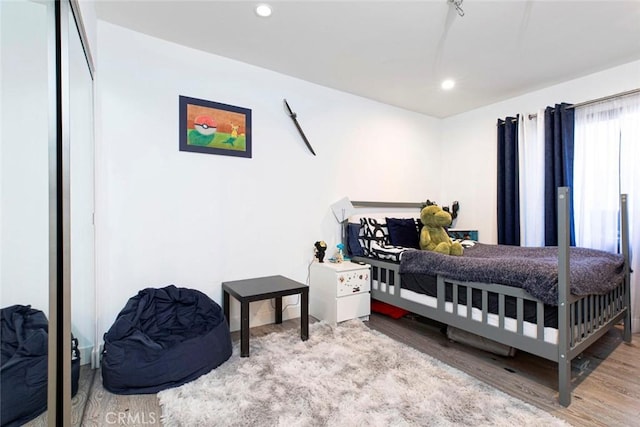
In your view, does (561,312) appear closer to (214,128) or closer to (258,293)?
(258,293)

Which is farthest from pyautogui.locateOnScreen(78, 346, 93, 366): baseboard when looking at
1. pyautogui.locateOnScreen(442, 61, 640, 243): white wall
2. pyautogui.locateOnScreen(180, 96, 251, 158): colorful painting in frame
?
pyautogui.locateOnScreen(442, 61, 640, 243): white wall

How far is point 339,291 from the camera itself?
110 inches

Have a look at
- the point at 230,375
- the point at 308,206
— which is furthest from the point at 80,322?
the point at 308,206

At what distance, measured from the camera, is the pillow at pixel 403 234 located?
312 centimetres

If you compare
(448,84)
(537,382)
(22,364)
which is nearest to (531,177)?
(448,84)

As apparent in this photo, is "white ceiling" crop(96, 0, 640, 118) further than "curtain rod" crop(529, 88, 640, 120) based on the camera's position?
No

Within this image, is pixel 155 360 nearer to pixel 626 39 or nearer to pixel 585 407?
pixel 585 407

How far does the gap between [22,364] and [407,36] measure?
2764 mm

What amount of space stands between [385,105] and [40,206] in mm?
3504

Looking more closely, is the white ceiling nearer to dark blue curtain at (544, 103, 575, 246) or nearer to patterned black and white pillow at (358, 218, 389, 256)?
dark blue curtain at (544, 103, 575, 246)

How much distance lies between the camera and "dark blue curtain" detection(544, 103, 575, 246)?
309cm

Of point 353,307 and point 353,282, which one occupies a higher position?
point 353,282

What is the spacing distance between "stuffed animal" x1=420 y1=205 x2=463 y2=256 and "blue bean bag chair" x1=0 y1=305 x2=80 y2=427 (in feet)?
8.51

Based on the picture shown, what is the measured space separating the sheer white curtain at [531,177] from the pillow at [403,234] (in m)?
1.24
